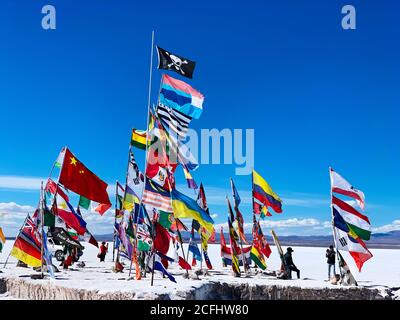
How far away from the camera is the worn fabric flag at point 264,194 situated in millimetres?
26594

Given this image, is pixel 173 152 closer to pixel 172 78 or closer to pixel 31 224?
pixel 172 78

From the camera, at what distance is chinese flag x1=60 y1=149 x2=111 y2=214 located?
19109 mm

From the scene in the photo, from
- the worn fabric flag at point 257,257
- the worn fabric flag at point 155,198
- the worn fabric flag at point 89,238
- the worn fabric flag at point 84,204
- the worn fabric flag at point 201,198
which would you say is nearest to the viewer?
the worn fabric flag at point 155,198

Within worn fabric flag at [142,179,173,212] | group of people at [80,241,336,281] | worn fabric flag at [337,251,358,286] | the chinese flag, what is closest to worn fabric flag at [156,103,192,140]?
worn fabric flag at [142,179,173,212]

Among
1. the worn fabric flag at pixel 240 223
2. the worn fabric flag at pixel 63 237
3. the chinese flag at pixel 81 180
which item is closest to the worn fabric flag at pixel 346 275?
the worn fabric flag at pixel 240 223

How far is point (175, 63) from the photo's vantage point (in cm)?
1914

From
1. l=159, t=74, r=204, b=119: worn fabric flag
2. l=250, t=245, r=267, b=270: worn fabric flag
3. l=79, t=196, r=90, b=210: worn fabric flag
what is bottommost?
l=250, t=245, r=267, b=270: worn fabric flag

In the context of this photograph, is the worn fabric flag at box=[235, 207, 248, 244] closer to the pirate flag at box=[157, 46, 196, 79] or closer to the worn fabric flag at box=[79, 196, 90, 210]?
the worn fabric flag at box=[79, 196, 90, 210]

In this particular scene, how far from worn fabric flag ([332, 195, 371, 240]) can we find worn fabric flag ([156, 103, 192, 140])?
306 inches

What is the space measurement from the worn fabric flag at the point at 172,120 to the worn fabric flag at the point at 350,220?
7.76m

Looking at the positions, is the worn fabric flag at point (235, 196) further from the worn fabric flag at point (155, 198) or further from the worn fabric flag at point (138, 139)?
the worn fabric flag at point (155, 198)

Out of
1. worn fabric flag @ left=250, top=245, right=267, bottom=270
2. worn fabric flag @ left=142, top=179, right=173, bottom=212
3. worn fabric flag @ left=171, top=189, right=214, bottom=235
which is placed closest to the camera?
worn fabric flag @ left=171, top=189, right=214, bottom=235

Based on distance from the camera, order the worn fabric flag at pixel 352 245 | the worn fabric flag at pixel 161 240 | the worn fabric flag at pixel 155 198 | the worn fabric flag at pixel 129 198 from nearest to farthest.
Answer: the worn fabric flag at pixel 155 198
the worn fabric flag at pixel 161 240
the worn fabric flag at pixel 352 245
the worn fabric flag at pixel 129 198
